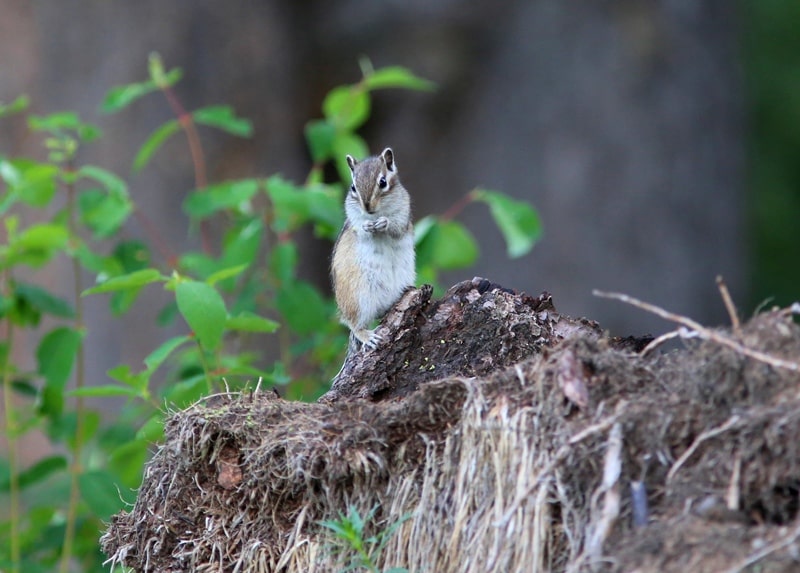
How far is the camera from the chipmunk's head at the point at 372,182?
4039mm

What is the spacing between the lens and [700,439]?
82.5 inches

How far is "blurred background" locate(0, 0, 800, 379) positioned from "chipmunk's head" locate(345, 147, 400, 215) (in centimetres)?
315

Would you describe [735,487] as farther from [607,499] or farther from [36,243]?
[36,243]

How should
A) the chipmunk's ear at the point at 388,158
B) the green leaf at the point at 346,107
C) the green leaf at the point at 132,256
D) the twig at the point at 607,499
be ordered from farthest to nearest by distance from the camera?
the green leaf at the point at 346,107, the green leaf at the point at 132,256, the chipmunk's ear at the point at 388,158, the twig at the point at 607,499

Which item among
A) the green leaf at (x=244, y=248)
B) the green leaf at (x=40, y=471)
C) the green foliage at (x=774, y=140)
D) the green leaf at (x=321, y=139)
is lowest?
the green leaf at (x=40, y=471)

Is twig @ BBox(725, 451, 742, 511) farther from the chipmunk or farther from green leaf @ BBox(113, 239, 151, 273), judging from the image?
green leaf @ BBox(113, 239, 151, 273)

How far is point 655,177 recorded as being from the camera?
772cm

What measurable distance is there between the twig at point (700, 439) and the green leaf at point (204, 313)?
146 centimetres

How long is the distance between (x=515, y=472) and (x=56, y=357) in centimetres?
225

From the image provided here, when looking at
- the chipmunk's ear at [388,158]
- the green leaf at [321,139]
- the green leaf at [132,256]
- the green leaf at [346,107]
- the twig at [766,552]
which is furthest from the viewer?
the green leaf at [346,107]

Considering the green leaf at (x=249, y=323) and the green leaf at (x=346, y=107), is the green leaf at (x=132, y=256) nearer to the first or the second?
the green leaf at (x=346, y=107)

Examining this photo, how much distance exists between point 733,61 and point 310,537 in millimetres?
6649

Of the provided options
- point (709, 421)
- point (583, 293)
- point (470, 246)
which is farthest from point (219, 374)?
point (583, 293)

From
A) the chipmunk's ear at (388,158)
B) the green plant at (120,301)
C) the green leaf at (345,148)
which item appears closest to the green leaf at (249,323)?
the green plant at (120,301)
